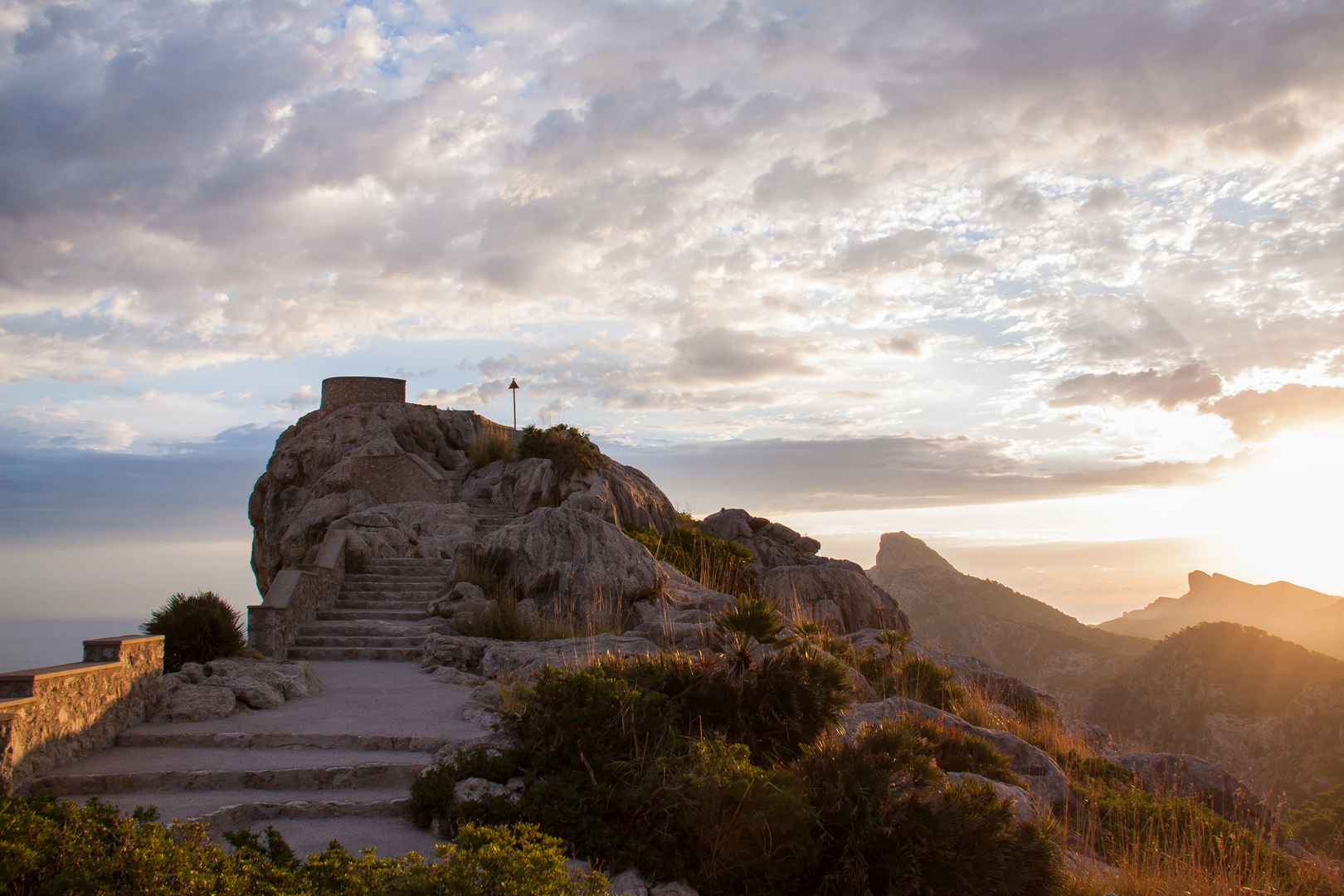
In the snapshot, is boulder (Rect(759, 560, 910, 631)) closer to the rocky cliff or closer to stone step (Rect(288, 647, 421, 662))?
the rocky cliff

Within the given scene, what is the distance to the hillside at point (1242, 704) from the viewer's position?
30344 millimetres

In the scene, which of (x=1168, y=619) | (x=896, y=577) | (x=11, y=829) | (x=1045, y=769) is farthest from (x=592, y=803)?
(x=1168, y=619)

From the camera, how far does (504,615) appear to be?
37.1ft

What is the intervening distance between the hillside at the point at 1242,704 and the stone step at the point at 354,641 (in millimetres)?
31455

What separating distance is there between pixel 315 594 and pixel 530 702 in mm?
7941

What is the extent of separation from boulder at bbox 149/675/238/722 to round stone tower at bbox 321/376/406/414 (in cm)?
2256

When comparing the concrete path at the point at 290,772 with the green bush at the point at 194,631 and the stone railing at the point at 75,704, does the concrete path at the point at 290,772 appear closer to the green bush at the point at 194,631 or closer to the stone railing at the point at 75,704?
the stone railing at the point at 75,704

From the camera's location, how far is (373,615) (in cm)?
1228

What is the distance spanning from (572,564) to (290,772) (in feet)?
24.6

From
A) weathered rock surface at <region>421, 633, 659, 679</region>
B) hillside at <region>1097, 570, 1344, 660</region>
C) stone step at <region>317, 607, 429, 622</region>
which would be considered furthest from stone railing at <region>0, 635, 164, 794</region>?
hillside at <region>1097, 570, 1344, 660</region>

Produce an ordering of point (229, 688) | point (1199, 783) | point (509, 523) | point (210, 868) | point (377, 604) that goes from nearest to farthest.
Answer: point (210, 868) → point (229, 688) → point (1199, 783) → point (377, 604) → point (509, 523)

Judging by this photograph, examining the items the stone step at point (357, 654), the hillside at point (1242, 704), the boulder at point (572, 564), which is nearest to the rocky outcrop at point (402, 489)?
the boulder at point (572, 564)

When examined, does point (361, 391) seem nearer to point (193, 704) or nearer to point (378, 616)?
point (378, 616)

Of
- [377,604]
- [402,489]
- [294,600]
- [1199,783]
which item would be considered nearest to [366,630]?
[294,600]
